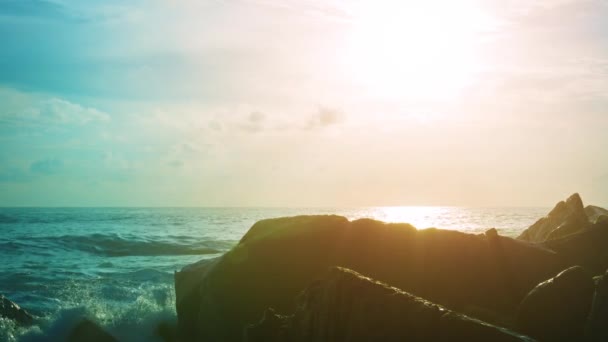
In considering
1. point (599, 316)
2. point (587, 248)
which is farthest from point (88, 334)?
point (587, 248)

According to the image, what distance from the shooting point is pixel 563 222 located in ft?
52.6

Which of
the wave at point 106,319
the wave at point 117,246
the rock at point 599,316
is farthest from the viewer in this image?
the wave at point 117,246

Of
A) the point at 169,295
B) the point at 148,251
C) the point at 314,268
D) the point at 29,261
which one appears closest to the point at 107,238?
the point at 148,251

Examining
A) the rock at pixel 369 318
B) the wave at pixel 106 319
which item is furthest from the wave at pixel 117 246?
the rock at pixel 369 318

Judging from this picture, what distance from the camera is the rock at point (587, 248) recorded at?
11648 millimetres

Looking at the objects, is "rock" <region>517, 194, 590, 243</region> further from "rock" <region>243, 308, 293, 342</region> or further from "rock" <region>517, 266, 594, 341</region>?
"rock" <region>243, 308, 293, 342</region>

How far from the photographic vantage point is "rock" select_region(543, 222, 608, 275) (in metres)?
11.6

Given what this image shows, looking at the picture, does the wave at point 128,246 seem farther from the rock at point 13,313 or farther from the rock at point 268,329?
the rock at point 268,329

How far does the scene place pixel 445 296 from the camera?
10.1 meters

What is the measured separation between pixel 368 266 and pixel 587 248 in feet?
16.7

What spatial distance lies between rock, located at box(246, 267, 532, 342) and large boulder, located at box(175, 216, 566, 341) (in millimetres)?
3414

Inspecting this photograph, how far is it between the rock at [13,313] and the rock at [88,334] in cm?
109

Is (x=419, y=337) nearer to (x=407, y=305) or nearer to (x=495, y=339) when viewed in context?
(x=407, y=305)

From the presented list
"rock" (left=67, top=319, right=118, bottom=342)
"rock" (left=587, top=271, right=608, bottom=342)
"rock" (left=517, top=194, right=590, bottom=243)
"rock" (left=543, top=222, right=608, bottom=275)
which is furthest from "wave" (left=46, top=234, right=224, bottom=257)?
"rock" (left=587, top=271, right=608, bottom=342)
